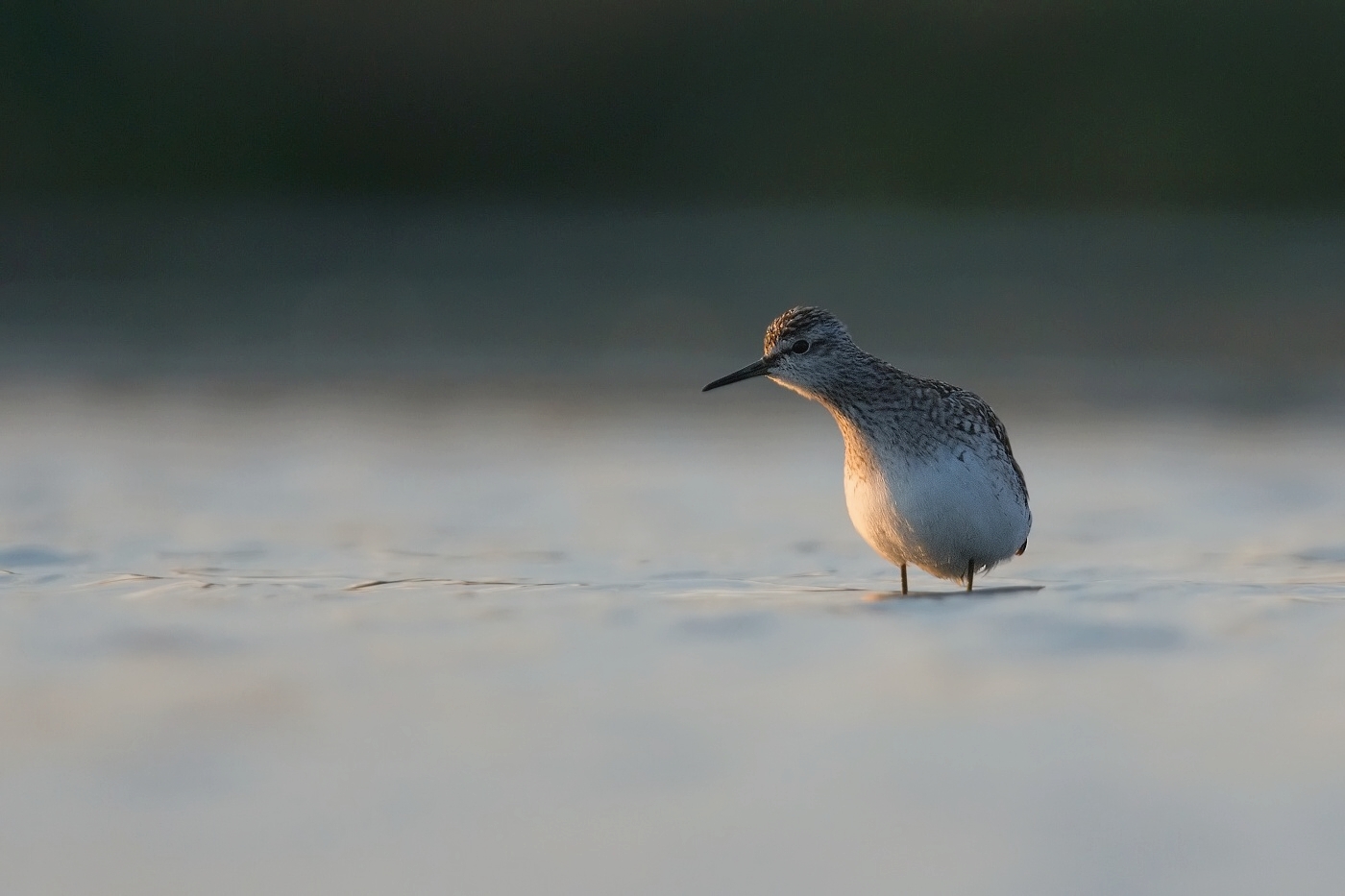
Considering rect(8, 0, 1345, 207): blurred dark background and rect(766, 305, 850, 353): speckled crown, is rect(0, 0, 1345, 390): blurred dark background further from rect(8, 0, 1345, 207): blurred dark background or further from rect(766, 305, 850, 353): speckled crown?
rect(766, 305, 850, 353): speckled crown

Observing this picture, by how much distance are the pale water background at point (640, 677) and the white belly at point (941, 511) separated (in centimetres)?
26

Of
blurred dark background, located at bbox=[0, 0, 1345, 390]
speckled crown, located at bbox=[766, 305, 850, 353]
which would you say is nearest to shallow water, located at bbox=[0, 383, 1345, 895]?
speckled crown, located at bbox=[766, 305, 850, 353]

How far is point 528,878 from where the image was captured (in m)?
3.79

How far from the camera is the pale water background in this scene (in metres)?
3.92

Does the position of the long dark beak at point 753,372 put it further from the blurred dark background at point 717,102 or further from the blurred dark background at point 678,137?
the blurred dark background at point 717,102

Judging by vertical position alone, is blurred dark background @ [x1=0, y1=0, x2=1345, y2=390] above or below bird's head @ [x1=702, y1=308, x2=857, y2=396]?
above

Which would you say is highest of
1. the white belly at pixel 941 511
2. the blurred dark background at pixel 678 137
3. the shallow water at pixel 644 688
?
the blurred dark background at pixel 678 137

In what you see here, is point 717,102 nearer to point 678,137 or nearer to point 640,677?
point 678,137

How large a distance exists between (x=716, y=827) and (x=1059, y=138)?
20657mm

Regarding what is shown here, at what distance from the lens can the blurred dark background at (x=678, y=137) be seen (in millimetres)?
21984

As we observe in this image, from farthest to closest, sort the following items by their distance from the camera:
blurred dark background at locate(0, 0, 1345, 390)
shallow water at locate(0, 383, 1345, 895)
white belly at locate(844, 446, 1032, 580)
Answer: blurred dark background at locate(0, 0, 1345, 390)
white belly at locate(844, 446, 1032, 580)
shallow water at locate(0, 383, 1345, 895)

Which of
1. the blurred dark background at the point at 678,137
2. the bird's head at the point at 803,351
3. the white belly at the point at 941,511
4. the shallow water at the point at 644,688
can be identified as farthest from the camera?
the blurred dark background at the point at 678,137

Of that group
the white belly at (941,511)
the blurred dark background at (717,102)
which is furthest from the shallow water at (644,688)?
the blurred dark background at (717,102)

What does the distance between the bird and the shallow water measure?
269 mm
